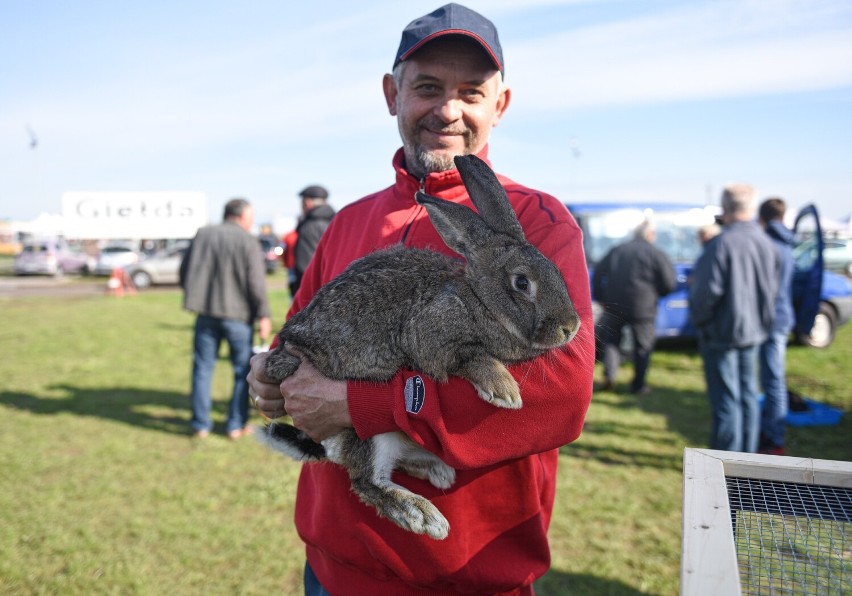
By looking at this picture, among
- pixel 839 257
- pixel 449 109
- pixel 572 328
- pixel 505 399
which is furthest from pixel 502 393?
pixel 839 257

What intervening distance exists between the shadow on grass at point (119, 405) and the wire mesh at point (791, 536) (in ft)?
20.8

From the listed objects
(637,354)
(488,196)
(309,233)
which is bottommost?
(637,354)

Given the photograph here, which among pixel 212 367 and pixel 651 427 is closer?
pixel 212 367

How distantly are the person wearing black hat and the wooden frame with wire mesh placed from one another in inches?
15.2

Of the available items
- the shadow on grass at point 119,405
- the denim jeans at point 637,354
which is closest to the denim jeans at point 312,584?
the shadow on grass at point 119,405

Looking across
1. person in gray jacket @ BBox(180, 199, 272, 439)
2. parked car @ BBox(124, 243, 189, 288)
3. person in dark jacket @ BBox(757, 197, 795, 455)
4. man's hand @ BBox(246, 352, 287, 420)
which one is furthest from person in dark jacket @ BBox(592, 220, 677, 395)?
parked car @ BBox(124, 243, 189, 288)

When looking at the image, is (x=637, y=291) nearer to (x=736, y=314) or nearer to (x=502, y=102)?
(x=736, y=314)

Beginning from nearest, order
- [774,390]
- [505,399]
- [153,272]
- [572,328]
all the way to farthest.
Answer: [505,399] → [572,328] → [774,390] → [153,272]

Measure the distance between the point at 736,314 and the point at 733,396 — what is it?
2.40ft

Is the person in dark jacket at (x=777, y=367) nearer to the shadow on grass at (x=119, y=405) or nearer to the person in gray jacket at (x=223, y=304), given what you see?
the person in gray jacket at (x=223, y=304)

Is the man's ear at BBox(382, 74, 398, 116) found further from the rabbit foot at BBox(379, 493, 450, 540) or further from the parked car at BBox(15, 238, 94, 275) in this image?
the parked car at BBox(15, 238, 94, 275)

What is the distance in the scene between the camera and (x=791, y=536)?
1554 millimetres

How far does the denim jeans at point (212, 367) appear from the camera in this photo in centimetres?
644

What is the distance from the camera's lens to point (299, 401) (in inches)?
75.5
